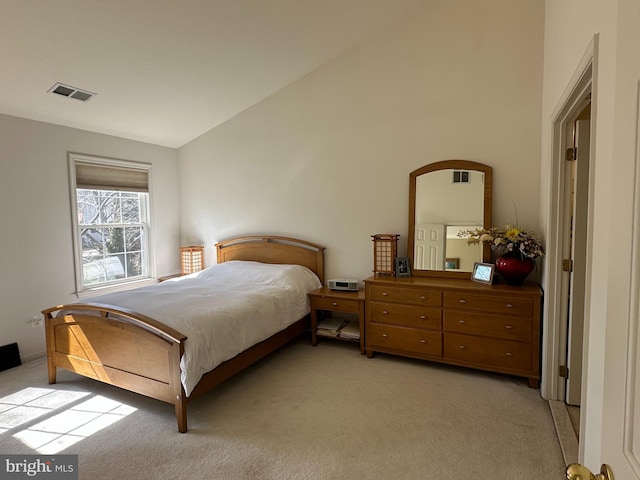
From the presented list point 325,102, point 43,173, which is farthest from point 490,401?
point 43,173

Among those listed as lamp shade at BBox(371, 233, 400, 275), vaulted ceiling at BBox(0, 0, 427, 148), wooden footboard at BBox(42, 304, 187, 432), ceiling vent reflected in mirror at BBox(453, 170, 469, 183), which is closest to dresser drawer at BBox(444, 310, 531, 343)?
lamp shade at BBox(371, 233, 400, 275)

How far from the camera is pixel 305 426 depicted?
2.38 meters

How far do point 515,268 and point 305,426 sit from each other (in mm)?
2027

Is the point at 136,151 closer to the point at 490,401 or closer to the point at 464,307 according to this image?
the point at 464,307

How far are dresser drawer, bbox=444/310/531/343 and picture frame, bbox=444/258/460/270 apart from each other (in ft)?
1.74

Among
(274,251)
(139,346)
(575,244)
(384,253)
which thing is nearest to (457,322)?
(384,253)

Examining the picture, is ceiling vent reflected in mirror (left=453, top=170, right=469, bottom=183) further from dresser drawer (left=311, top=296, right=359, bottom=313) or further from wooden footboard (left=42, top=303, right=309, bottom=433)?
wooden footboard (left=42, top=303, right=309, bottom=433)

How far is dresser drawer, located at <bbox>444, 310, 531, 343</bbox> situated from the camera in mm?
2834

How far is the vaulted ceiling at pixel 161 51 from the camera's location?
2.58m

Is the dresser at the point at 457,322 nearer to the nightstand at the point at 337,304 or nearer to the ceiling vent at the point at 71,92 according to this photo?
the nightstand at the point at 337,304

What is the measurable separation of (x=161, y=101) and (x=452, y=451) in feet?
12.9

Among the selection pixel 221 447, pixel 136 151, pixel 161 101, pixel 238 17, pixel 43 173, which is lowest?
pixel 221 447

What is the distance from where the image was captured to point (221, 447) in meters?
2.19

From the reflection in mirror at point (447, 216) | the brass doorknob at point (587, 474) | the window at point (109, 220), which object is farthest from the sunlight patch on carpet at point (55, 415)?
the reflection in mirror at point (447, 216)
